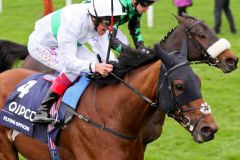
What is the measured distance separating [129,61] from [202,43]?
155 centimetres

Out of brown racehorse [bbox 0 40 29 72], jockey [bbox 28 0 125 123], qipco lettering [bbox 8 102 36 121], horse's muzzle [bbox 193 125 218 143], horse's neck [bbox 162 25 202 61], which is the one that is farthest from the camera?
brown racehorse [bbox 0 40 29 72]

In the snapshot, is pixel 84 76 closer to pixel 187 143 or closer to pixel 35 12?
pixel 187 143

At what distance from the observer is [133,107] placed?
4.34 meters

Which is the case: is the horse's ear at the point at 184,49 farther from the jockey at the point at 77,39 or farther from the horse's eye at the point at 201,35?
the jockey at the point at 77,39

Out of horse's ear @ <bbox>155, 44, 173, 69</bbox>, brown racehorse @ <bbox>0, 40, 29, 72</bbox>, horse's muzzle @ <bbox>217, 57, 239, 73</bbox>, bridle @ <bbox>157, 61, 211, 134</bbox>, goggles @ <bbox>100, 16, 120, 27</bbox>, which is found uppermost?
goggles @ <bbox>100, 16, 120, 27</bbox>

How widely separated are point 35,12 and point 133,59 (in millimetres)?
10420

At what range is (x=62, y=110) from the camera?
4648 millimetres

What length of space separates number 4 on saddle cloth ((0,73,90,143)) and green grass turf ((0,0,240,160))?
5.94 feet

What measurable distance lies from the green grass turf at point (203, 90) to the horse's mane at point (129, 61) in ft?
6.93

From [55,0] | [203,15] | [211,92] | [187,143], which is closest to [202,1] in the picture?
[203,15]

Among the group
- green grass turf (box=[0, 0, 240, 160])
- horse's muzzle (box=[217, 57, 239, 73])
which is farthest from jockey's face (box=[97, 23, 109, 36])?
green grass turf (box=[0, 0, 240, 160])

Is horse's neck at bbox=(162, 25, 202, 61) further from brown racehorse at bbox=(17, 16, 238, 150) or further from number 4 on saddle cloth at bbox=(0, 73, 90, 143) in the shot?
number 4 on saddle cloth at bbox=(0, 73, 90, 143)

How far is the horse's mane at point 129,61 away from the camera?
4.32 m

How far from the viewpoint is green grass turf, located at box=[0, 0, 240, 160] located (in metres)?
6.52
